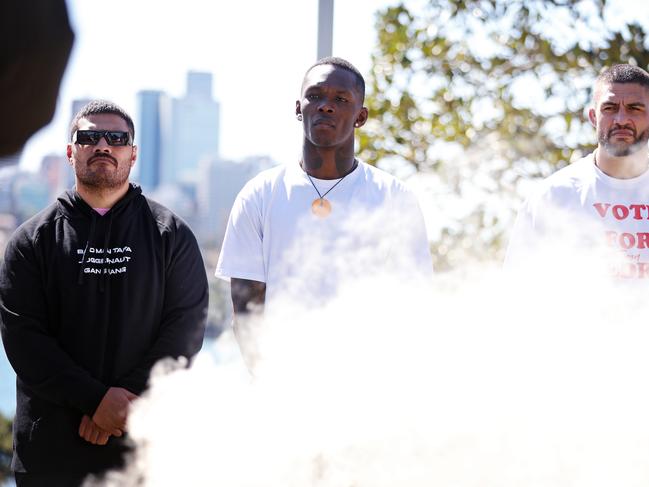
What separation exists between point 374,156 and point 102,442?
125 inches

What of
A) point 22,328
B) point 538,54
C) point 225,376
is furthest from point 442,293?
point 538,54

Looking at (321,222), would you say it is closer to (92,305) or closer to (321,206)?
(321,206)

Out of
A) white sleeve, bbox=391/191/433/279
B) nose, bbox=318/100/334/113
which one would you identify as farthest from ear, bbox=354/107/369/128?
white sleeve, bbox=391/191/433/279

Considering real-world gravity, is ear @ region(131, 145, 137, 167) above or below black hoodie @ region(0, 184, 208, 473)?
above

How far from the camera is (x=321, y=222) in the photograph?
3.76 m

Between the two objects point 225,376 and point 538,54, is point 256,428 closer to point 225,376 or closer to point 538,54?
point 225,376

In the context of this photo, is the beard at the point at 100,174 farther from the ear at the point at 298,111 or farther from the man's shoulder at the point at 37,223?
the ear at the point at 298,111

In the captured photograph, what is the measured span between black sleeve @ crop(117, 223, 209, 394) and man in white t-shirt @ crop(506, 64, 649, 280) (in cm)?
130

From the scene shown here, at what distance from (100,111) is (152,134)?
14.7 ft

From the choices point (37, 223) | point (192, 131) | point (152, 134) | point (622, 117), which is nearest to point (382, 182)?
point (622, 117)

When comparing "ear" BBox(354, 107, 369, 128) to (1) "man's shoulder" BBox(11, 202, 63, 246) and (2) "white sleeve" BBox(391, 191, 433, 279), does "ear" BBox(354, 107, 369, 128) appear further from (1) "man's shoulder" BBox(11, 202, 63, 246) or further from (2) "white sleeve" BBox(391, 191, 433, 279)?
(1) "man's shoulder" BBox(11, 202, 63, 246)

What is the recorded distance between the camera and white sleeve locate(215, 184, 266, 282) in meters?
3.74

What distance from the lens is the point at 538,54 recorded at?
603cm

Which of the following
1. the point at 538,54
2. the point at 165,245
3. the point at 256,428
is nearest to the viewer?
the point at 256,428
